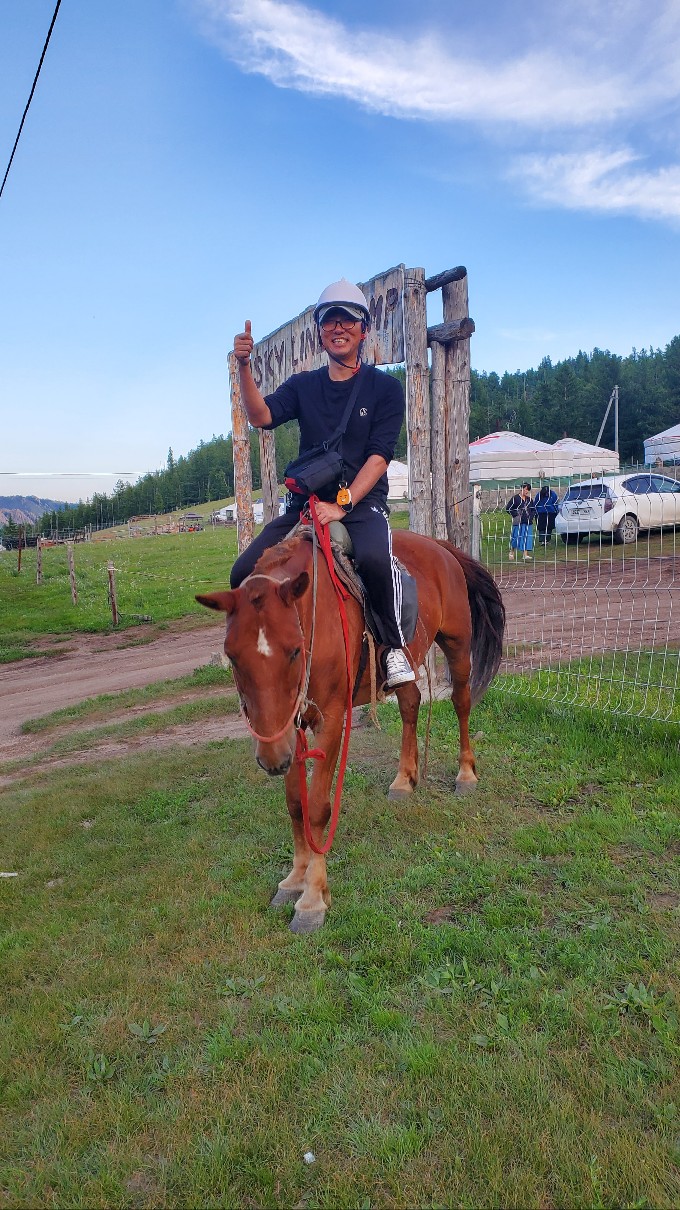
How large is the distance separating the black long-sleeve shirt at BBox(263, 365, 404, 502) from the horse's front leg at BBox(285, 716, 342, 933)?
5.17 ft

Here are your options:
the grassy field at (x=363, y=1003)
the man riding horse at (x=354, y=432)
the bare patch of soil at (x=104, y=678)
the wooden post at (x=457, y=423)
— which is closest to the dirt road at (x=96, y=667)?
the bare patch of soil at (x=104, y=678)

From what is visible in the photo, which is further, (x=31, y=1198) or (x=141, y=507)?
(x=141, y=507)

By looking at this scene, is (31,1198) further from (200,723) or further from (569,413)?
(569,413)

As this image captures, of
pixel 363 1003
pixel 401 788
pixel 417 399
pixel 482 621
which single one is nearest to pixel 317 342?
pixel 417 399

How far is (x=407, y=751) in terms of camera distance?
5.77 meters

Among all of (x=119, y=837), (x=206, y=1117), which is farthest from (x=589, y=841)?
(x=119, y=837)

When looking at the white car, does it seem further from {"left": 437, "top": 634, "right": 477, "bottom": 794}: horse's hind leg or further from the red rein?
the red rein

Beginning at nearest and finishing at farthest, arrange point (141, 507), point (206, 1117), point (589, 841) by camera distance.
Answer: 1. point (206, 1117)
2. point (589, 841)
3. point (141, 507)

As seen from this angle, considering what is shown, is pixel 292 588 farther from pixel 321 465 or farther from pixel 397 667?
pixel 397 667

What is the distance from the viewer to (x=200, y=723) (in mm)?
8797

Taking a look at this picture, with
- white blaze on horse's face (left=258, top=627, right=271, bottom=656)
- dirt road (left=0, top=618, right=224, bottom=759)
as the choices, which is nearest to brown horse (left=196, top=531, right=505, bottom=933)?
white blaze on horse's face (left=258, top=627, right=271, bottom=656)

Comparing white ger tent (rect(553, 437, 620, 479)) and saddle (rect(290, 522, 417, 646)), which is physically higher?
white ger tent (rect(553, 437, 620, 479))

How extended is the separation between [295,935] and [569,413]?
8652 cm

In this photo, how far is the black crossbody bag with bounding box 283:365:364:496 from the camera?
4.38m
